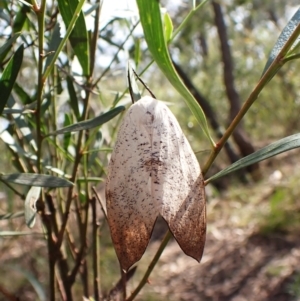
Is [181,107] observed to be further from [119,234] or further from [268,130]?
[119,234]

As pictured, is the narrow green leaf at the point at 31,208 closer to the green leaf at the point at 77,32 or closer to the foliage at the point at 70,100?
the foliage at the point at 70,100

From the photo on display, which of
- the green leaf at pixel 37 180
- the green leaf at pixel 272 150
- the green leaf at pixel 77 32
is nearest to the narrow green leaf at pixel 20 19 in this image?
the green leaf at pixel 77 32

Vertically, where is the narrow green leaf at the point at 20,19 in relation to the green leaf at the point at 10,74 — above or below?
above

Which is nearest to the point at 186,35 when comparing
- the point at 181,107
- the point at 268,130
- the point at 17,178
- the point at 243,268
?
the point at 181,107

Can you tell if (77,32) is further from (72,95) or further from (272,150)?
(272,150)

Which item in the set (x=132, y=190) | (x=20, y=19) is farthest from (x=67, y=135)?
(x=132, y=190)
